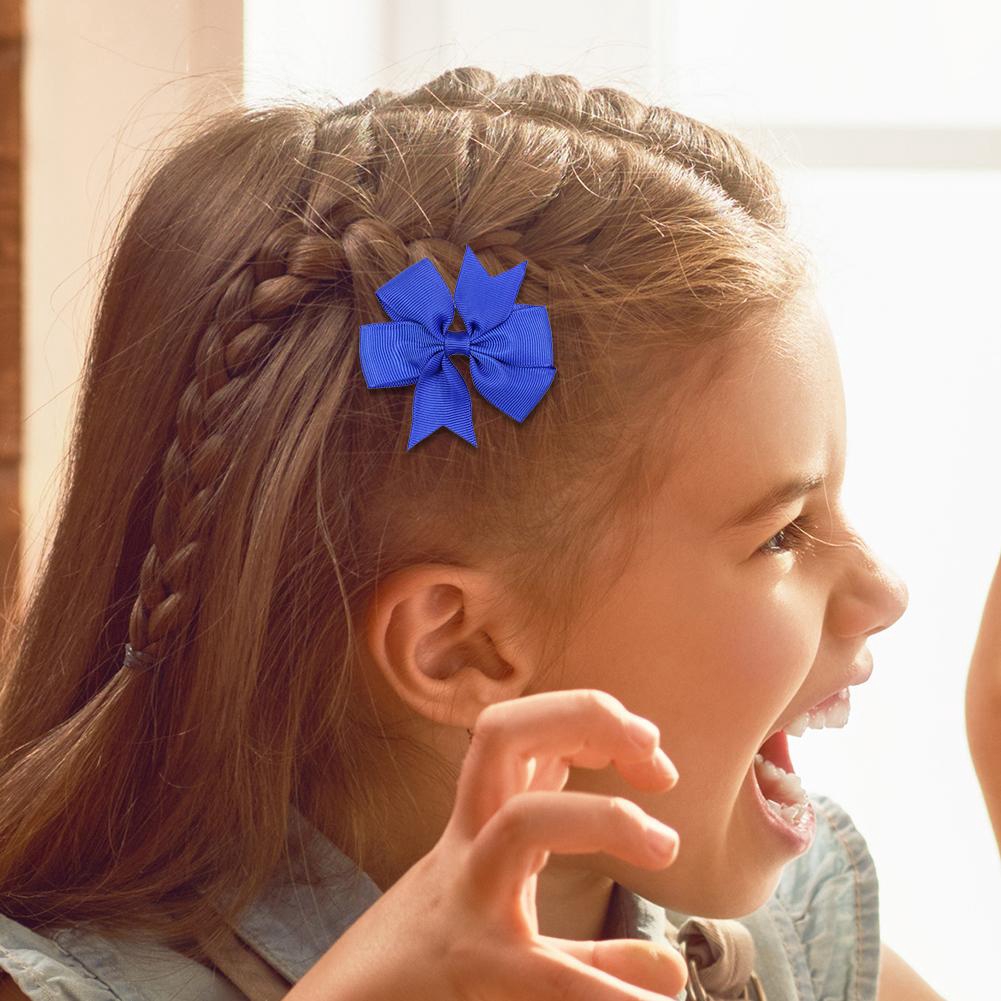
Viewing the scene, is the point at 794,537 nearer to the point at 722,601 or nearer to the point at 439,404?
the point at 722,601

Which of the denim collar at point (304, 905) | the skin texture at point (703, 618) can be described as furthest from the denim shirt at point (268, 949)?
the skin texture at point (703, 618)

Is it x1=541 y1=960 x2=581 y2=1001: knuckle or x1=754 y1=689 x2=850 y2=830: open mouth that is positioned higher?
x1=541 y1=960 x2=581 y2=1001: knuckle

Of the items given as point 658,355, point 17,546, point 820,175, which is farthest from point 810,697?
point 17,546

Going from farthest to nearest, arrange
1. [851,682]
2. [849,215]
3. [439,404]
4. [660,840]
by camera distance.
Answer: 1. [849,215]
2. [851,682]
3. [439,404]
4. [660,840]

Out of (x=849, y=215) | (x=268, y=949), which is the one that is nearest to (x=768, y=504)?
(x=268, y=949)

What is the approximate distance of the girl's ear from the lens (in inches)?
27.9

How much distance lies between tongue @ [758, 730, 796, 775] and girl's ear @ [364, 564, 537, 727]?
212 mm

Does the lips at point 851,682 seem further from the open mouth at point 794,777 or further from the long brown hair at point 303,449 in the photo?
the long brown hair at point 303,449

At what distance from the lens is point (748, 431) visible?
706 mm

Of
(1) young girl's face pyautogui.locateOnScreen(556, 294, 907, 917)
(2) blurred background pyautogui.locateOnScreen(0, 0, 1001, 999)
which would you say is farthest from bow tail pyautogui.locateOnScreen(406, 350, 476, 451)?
(2) blurred background pyautogui.locateOnScreen(0, 0, 1001, 999)

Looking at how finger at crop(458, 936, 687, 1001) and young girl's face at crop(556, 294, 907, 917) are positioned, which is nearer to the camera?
finger at crop(458, 936, 687, 1001)

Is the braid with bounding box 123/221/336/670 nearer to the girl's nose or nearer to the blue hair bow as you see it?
the blue hair bow

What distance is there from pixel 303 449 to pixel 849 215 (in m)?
0.62

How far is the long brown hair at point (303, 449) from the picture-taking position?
27.5 inches
